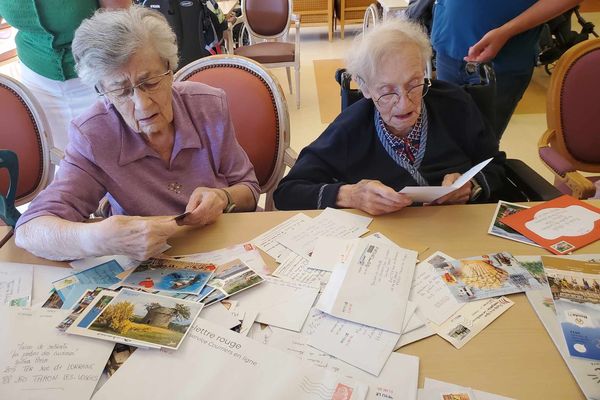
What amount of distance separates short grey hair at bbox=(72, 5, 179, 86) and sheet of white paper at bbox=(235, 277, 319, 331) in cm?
70

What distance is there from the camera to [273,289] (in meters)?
0.98

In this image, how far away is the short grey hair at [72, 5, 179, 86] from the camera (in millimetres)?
1111

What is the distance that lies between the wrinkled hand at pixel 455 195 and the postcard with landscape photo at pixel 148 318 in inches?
31.2

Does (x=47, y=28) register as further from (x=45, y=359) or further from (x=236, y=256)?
(x=45, y=359)

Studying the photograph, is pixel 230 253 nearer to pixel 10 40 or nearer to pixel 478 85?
pixel 478 85

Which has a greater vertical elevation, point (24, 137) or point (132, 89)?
point (132, 89)

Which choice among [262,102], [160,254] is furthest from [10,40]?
[160,254]

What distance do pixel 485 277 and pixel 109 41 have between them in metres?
1.10

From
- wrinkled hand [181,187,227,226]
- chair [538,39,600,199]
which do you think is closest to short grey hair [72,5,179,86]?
wrinkled hand [181,187,227,226]

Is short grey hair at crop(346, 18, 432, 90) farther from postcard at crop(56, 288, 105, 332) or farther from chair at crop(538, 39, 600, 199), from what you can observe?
postcard at crop(56, 288, 105, 332)

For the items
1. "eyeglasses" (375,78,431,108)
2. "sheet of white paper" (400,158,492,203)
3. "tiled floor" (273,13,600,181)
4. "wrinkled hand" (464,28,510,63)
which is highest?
"wrinkled hand" (464,28,510,63)

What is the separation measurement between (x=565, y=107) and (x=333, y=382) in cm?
164

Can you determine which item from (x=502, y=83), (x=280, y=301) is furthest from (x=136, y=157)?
(x=502, y=83)

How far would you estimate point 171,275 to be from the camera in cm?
103
